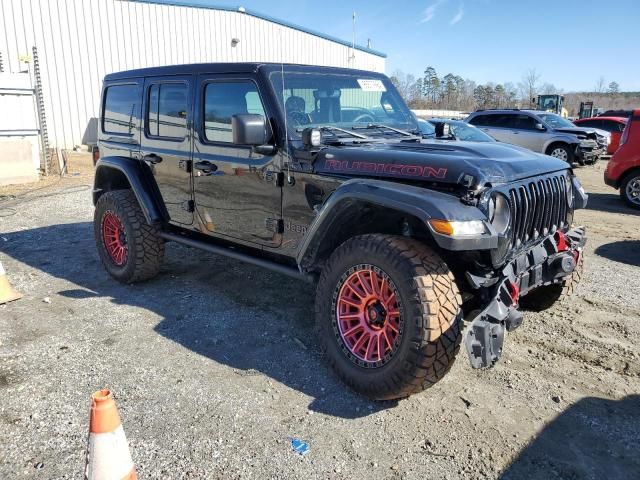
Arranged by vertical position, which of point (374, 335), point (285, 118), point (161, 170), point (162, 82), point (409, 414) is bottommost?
point (409, 414)

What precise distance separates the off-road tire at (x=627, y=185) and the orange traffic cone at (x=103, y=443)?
10195mm

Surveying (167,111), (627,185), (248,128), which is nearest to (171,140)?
(167,111)

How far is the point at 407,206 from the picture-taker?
284cm

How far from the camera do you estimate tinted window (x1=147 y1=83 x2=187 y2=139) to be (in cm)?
455

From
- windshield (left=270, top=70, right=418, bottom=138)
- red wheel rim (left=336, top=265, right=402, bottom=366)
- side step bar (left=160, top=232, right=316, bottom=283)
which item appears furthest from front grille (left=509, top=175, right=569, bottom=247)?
side step bar (left=160, top=232, right=316, bottom=283)

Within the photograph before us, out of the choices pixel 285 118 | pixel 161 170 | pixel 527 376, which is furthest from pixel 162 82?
pixel 527 376

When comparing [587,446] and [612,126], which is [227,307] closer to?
[587,446]

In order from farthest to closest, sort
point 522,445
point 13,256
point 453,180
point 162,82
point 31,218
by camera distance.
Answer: point 31,218 < point 13,256 < point 162,82 < point 453,180 < point 522,445

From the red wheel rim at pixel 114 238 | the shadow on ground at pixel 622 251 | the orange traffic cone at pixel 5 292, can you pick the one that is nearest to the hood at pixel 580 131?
the shadow on ground at pixel 622 251

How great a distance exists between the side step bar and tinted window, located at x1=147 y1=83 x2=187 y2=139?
94 cm

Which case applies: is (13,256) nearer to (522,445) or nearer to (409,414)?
(409,414)

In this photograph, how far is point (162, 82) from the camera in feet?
15.6

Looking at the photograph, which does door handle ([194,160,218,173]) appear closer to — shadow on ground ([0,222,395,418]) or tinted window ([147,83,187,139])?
tinted window ([147,83,187,139])

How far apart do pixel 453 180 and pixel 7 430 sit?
2.85m
